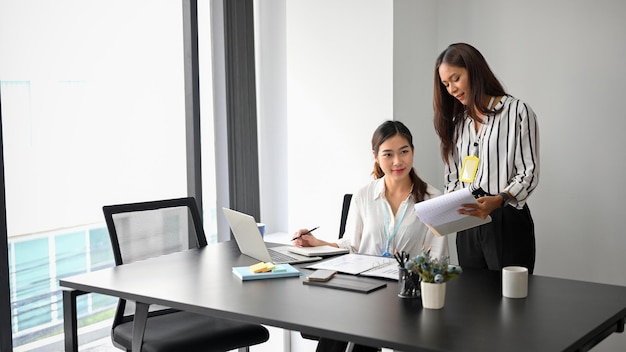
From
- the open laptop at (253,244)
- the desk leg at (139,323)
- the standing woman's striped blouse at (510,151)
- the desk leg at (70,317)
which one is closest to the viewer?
the desk leg at (139,323)

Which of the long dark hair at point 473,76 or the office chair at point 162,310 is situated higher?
the long dark hair at point 473,76

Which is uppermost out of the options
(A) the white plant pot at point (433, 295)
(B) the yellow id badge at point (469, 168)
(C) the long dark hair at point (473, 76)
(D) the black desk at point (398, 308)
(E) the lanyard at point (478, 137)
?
(C) the long dark hair at point (473, 76)

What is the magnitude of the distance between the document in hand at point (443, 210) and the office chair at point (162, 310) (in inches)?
36.1

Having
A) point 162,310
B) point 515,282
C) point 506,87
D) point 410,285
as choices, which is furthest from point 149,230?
point 506,87

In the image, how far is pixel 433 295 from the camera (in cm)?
210

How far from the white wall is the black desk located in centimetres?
144

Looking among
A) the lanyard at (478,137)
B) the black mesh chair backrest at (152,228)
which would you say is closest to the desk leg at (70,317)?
the black mesh chair backrest at (152,228)

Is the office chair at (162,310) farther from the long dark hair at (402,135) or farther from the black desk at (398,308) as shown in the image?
the long dark hair at (402,135)

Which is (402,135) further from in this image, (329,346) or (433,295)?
(433,295)

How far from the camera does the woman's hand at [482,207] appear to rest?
2.40 metres

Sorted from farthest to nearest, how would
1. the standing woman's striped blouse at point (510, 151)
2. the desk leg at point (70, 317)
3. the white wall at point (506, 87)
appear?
the white wall at point (506, 87), the standing woman's striped blouse at point (510, 151), the desk leg at point (70, 317)

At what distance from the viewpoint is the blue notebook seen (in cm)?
254

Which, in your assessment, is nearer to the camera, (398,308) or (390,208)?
(398,308)

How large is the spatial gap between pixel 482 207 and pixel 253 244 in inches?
34.3
